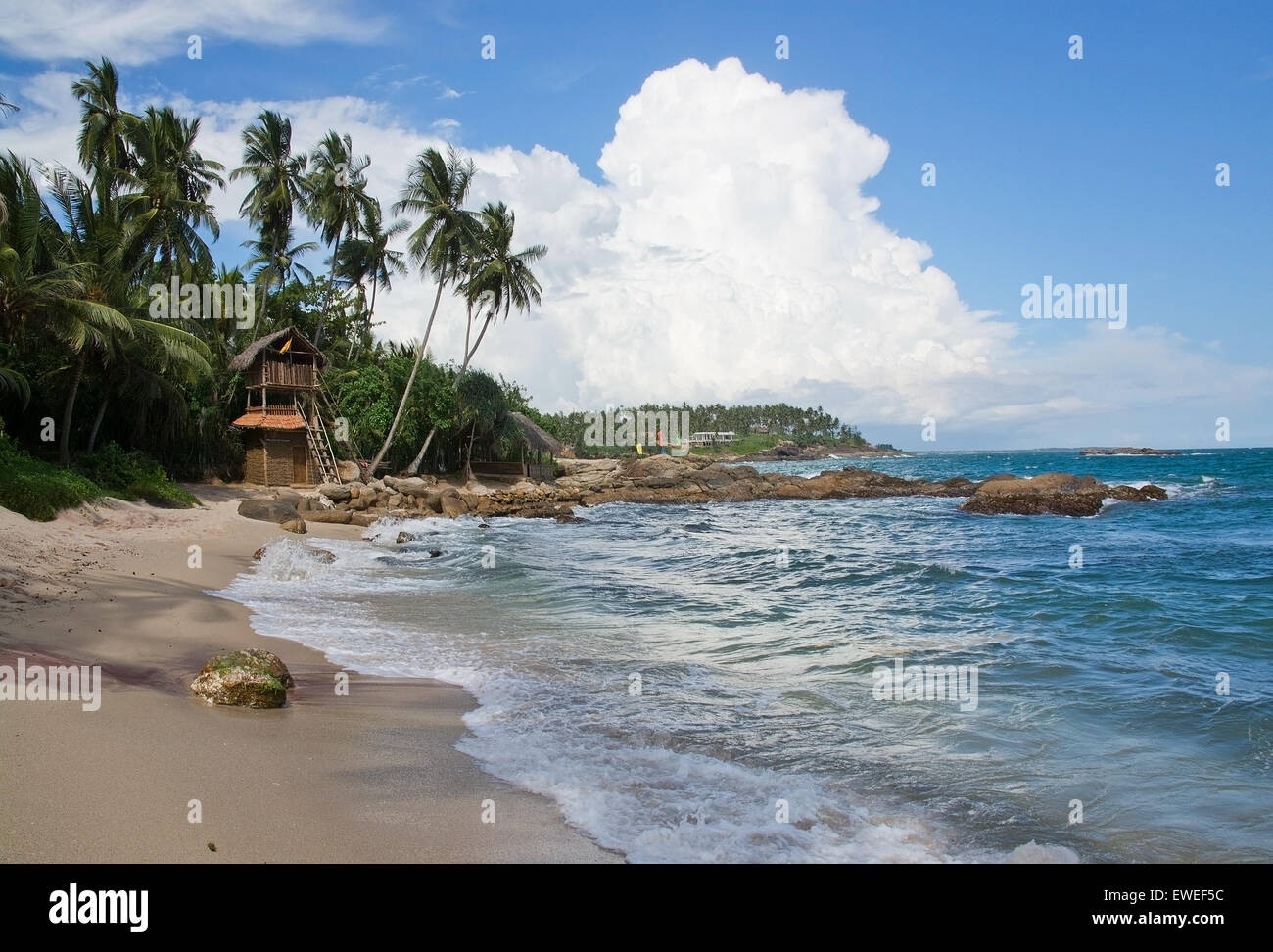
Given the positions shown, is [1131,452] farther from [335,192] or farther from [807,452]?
[335,192]

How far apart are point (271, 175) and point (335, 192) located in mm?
2450

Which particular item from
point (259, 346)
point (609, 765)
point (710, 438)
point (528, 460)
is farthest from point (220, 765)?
point (710, 438)

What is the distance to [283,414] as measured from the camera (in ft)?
101

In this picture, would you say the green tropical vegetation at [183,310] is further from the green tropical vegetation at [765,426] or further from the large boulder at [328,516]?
the green tropical vegetation at [765,426]

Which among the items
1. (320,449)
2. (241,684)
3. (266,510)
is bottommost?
(241,684)

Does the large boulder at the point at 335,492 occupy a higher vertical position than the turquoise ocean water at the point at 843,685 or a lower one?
higher

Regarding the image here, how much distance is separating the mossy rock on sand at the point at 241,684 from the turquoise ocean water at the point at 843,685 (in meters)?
1.72

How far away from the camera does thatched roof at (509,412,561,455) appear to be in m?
41.5

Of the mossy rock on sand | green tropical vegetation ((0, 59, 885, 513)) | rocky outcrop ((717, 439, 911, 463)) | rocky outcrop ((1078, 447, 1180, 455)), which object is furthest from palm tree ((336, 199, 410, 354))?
rocky outcrop ((1078, 447, 1180, 455))

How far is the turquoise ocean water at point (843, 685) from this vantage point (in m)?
5.34

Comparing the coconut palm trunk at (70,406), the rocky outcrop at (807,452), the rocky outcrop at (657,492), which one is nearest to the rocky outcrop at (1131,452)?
the rocky outcrop at (807,452)
